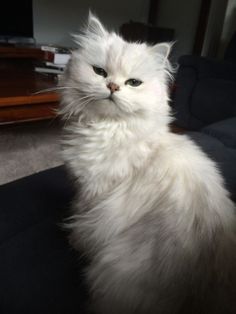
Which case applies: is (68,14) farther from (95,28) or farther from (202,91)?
(95,28)

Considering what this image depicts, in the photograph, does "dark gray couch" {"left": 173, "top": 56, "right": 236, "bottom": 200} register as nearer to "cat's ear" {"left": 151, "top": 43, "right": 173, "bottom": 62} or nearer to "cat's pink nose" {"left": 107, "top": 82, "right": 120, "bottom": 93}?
"cat's ear" {"left": 151, "top": 43, "right": 173, "bottom": 62}

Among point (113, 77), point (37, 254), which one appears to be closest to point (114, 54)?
point (113, 77)

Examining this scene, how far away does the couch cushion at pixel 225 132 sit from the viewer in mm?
1364

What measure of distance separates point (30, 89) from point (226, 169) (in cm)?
122

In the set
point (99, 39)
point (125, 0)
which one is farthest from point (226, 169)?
point (125, 0)

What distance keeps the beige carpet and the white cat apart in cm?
97

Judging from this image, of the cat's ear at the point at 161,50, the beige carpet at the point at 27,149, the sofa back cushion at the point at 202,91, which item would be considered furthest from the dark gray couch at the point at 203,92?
the cat's ear at the point at 161,50

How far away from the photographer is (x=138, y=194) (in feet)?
2.44

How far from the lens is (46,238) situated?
2.93 feet

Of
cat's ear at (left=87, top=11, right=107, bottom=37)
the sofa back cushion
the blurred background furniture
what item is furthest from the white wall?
cat's ear at (left=87, top=11, right=107, bottom=37)

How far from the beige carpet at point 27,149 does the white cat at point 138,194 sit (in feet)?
3.19

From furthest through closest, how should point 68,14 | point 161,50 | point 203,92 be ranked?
point 68,14 → point 203,92 → point 161,50

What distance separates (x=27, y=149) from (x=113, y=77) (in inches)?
61.9

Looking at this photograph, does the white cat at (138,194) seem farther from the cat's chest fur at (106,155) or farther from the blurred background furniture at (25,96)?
the blurred background furniture at (25,96)
